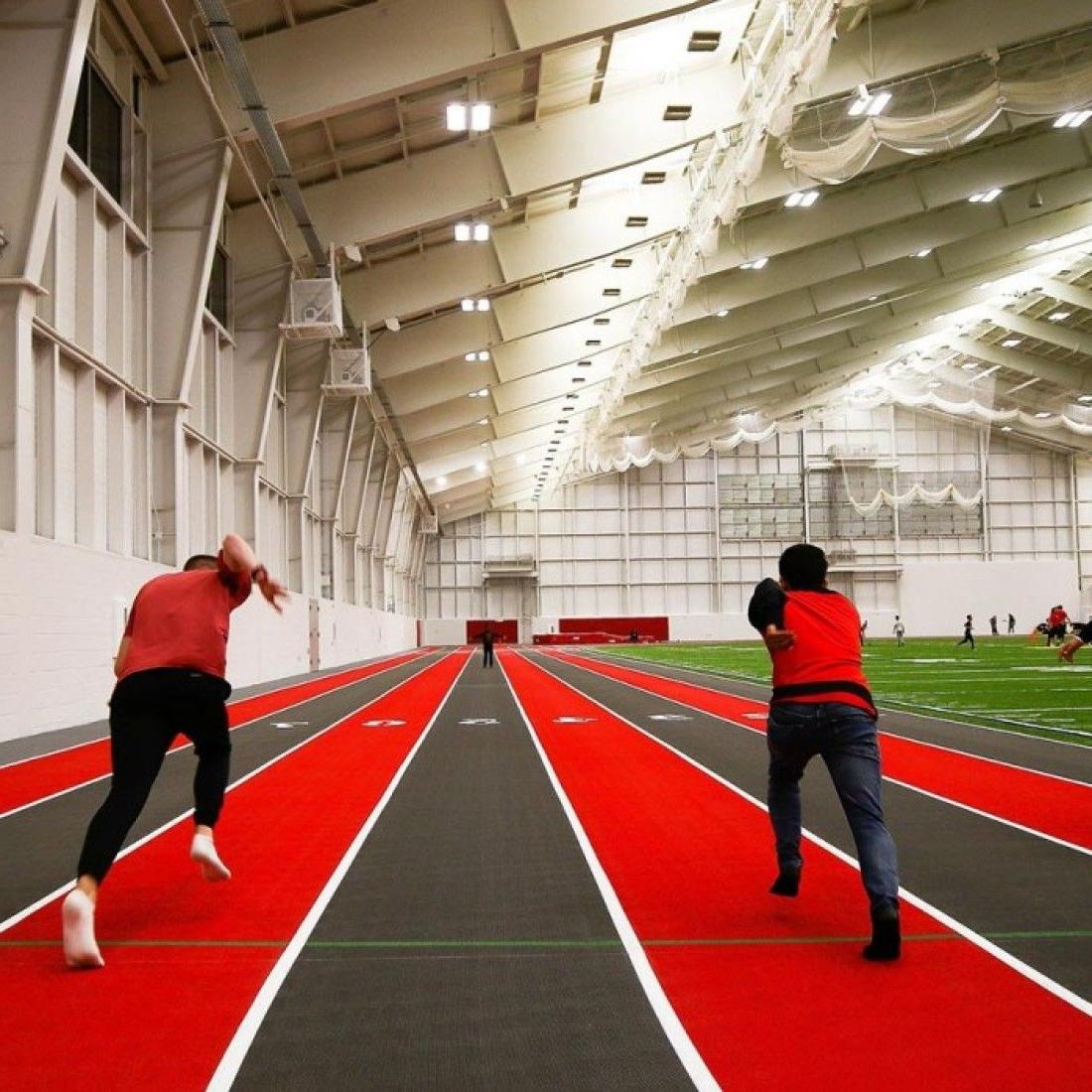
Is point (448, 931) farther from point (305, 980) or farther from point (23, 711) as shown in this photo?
point (23, 711)

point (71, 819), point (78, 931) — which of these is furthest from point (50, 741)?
point (78, 931)

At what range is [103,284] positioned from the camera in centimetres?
1822

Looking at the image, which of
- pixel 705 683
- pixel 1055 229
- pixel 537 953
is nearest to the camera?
pixel 537 953

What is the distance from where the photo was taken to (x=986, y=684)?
76.1 ft

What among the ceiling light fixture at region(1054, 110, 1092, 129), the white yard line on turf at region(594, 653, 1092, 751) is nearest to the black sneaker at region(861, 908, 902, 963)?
the white yard line on turf at region(594, 653, 1092, 751)

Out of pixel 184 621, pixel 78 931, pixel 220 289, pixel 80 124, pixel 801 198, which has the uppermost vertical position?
pixel 801 198

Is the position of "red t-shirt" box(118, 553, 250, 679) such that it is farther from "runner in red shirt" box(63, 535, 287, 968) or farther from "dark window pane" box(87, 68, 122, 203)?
"dark window pane" box(87, 68, 122, 203)

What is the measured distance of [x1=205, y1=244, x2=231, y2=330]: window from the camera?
2494 cm

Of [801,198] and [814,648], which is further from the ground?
[801,198]

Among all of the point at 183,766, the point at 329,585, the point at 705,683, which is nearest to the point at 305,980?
the point at 183,766

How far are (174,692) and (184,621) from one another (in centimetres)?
Result: 32

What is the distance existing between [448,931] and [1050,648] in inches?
1516

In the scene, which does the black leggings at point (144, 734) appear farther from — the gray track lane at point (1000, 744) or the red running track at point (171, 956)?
the gray track lane at point (1000, 744)

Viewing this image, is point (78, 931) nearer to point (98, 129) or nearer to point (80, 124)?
point (80, 124)
